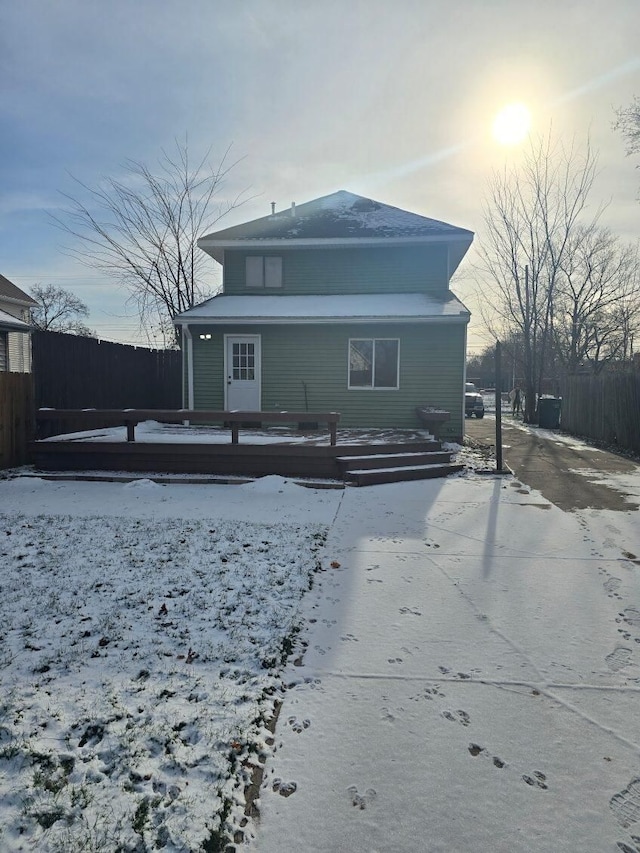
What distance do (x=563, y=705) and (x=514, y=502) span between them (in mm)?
4283

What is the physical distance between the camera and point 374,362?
40.4 ft

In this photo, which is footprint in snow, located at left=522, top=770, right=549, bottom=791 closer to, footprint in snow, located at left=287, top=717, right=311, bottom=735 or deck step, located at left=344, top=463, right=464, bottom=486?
footprint in snow, located at left=287, top=717, right=311, bottom=735

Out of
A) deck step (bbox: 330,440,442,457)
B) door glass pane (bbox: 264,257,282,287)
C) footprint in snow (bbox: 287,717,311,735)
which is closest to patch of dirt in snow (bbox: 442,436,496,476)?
deck step (bbox: 330,440,442,457)

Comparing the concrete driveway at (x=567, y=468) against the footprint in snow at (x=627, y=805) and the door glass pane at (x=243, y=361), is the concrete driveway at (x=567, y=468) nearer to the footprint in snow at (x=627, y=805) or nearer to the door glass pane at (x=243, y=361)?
the footprint in snow at (x=627, y=805)

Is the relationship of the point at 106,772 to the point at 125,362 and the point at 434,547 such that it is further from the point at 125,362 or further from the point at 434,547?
the point at 125,362

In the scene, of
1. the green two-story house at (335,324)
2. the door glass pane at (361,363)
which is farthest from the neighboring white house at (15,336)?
the door glass pane at (361,363)

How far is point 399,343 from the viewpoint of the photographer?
12156 millimetres

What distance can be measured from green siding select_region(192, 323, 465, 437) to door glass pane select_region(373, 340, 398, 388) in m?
0.17

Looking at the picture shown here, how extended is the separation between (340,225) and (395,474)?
28.4 ft

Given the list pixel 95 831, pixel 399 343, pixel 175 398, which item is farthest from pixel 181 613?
pixel 175 398

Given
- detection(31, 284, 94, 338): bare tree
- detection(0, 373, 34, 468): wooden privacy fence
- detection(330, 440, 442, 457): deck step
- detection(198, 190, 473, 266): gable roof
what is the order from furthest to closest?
detection(31, 284, 94, 338): bare tree
detection(198, 190, 473, 266): gable roof
detection(0, 373, 34, 468): wooden privacy fence
detection(330, 440, 442, 457): deck step

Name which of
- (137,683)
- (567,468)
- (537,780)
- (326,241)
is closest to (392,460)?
(567,468)

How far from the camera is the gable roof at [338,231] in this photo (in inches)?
508

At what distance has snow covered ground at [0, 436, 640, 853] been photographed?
1738 millimetres
